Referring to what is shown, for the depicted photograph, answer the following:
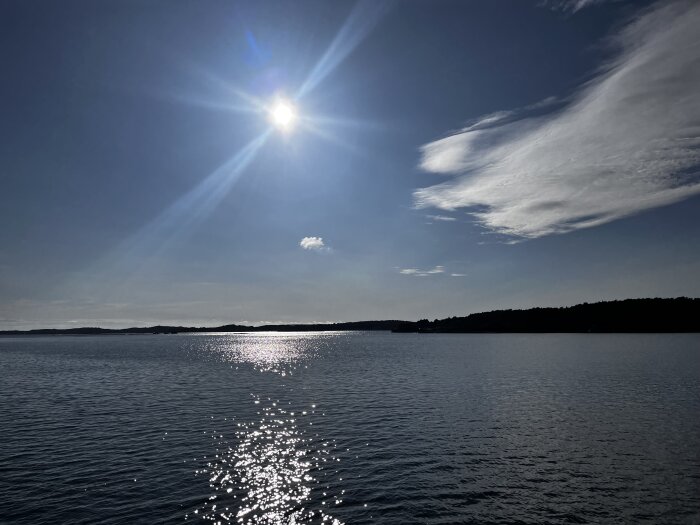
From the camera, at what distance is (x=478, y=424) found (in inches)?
1752

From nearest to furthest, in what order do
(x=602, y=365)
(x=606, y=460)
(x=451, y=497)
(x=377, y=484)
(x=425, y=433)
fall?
(x=451, y=497)
(x=377, y=484)
(x=606, y=460)
(x=425, y=433)
(x=602, y=365)

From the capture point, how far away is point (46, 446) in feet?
122

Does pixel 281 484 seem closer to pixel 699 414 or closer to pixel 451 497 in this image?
pixel 451 497

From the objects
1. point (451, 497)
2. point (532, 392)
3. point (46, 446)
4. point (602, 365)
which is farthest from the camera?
point (602, 365)

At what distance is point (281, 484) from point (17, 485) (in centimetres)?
1829

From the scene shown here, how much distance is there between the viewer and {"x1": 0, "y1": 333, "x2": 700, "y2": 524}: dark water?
24.3 m

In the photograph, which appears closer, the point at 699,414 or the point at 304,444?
the point at 304,444

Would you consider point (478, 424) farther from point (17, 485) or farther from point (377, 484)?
point (17, 485)

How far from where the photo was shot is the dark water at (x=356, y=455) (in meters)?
24.3

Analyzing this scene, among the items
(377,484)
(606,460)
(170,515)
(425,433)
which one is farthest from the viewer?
(425,433)

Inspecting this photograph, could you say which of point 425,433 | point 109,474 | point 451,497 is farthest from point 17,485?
point 425,433

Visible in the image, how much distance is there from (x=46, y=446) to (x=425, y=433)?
35.5 metres

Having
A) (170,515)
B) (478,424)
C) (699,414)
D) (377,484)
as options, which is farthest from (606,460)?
(170,515)

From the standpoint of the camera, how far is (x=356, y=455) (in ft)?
111
